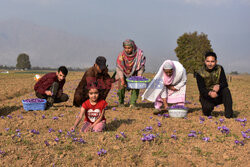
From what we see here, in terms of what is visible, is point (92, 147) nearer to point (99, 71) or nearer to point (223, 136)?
point (223, 136)

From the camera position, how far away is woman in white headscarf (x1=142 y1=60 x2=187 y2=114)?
22.6 feet

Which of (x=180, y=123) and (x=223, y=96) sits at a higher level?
(x=223, y=96)

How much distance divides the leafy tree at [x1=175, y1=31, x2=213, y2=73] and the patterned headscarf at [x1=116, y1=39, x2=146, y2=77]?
35.3 m

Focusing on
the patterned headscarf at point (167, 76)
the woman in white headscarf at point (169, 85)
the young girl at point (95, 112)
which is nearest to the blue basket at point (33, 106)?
the young girl at point (95, 112)

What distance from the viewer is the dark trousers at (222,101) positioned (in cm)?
629

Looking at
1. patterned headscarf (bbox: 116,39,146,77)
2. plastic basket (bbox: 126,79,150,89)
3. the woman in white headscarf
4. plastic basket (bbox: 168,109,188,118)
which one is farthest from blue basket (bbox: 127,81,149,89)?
plastic basket (bbox: 168,109,188,118)

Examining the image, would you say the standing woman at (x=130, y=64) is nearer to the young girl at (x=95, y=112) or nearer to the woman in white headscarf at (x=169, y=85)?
the woman in white headscarf at (x=169, y=85)

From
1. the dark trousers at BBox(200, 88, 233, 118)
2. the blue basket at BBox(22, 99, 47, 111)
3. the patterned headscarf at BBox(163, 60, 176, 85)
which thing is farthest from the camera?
the blue basket at BBox(22, 99, 47, 111)

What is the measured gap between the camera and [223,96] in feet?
20.9

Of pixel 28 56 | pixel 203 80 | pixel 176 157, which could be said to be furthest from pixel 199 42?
pixel 28 56

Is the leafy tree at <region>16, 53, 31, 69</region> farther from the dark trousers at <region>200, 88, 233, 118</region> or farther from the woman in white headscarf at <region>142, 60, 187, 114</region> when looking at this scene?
the dark trousers at <region>200, 88, 233, 118</region>

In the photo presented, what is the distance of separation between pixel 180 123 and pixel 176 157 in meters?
2.03

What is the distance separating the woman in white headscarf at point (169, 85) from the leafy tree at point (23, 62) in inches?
4695

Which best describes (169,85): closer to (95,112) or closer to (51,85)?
(95,112)
